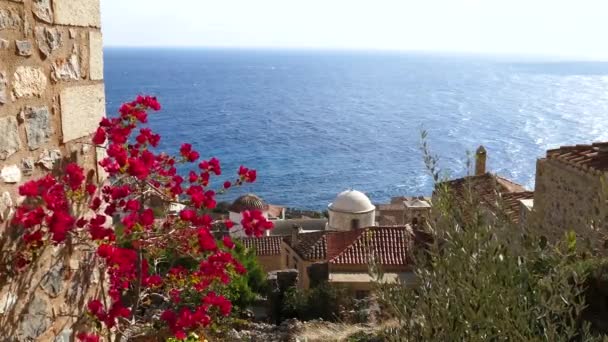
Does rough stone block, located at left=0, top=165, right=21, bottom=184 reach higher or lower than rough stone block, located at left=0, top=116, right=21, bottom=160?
lower

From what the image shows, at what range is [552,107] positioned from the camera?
101m

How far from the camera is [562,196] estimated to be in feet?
36.3

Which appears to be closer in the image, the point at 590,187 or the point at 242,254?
the point at 590,187

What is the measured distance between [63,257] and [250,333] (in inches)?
200

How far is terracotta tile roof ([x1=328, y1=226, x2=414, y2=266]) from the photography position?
1711cm

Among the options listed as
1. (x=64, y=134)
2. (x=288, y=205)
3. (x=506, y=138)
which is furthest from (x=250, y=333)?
(x=506, y=138)

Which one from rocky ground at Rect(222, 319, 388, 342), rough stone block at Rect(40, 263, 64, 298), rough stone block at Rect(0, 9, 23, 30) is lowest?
rocky ground at Rect(222, 319, 388, 342)

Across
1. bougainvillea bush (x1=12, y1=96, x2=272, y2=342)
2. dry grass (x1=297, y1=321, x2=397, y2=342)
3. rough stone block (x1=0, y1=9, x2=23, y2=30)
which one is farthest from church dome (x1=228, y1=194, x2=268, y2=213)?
rough stone block (x1=0, y1=9, x2=23, y2=30)

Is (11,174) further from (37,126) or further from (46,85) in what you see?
(46,85)

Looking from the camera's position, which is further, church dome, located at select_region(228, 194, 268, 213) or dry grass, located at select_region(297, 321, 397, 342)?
church dome, located at select_region(228, 194, 268, 213)

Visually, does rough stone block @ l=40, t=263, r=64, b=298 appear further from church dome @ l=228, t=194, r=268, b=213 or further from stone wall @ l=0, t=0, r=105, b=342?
church dome @ l=228, t=194, r=268, b=213

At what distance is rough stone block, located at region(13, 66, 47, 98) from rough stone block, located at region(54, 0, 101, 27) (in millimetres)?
331

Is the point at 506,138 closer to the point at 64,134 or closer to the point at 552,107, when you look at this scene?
the point at 552,107

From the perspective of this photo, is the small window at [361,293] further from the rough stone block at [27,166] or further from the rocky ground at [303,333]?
the rough stone block at [27,166]
